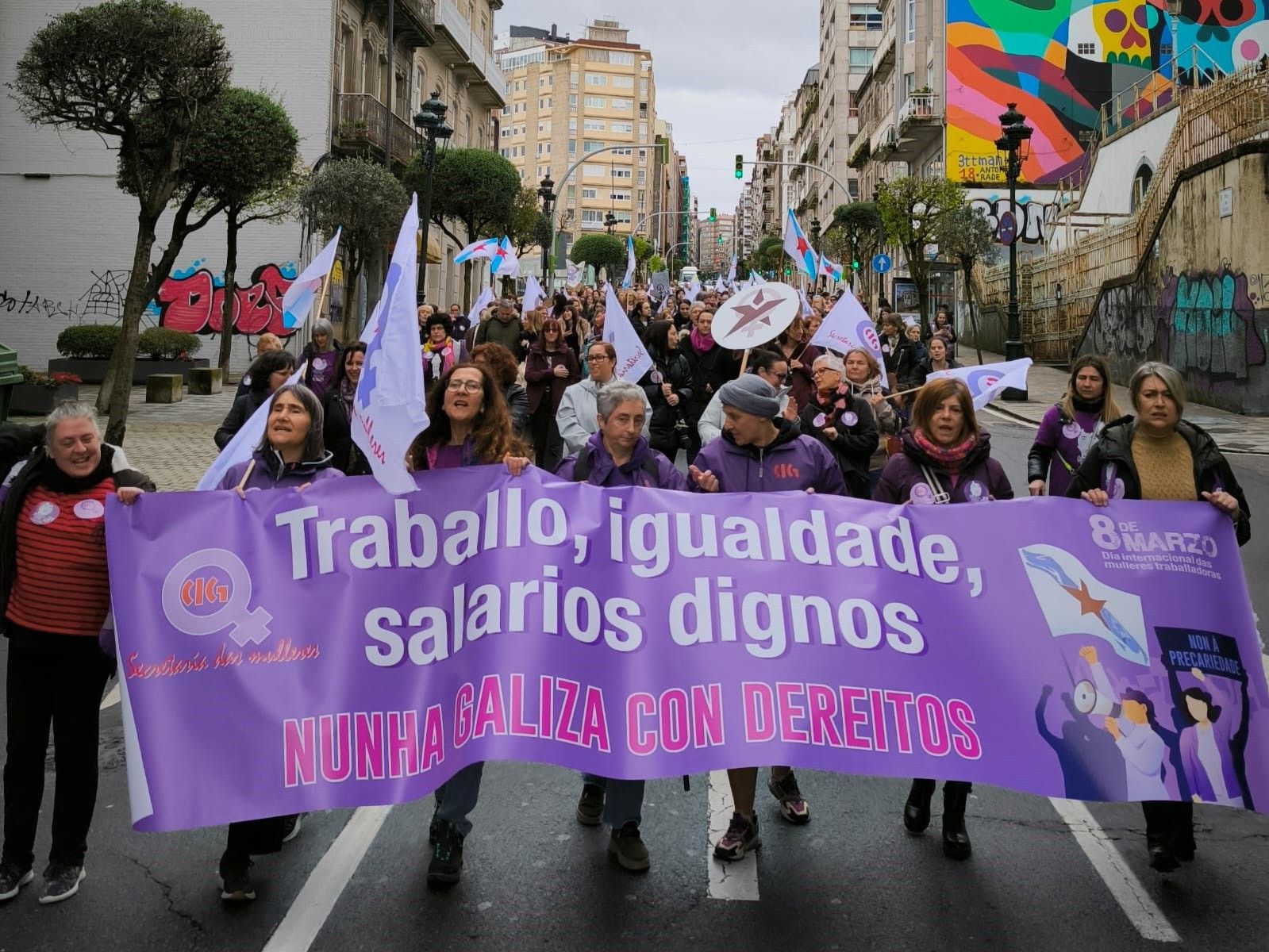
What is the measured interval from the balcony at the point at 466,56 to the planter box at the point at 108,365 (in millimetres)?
17660

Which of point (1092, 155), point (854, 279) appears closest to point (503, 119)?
point (854, 279)

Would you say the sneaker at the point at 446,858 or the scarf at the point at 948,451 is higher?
the scarf at the point at 948,451

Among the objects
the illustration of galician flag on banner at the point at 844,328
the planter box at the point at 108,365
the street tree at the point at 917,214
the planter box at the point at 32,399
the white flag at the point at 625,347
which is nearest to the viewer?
the illustration of galician flag on banner at the point at 844,328

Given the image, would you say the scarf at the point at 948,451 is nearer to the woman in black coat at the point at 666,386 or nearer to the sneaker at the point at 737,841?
the sneaker at the point at 737,841

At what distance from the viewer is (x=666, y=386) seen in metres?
10.1

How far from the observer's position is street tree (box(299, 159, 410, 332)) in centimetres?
2530

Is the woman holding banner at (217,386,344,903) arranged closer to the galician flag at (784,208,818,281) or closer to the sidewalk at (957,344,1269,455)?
the sidewalk at (957,344,1269,455)

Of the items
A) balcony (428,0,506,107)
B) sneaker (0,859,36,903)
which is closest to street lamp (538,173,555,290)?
balcony (428,0,506,107)

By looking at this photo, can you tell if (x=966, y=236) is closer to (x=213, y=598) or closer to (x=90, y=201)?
(x=90, y=201)

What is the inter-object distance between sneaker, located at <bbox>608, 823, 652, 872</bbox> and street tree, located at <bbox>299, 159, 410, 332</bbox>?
22061mm

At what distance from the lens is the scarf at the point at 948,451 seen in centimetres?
496

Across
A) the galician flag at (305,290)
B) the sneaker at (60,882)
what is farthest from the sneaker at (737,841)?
the galician flag at (305,290)

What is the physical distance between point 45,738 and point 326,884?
1.11 meters

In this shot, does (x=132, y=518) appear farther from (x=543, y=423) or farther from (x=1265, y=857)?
(x=543, y=423)
